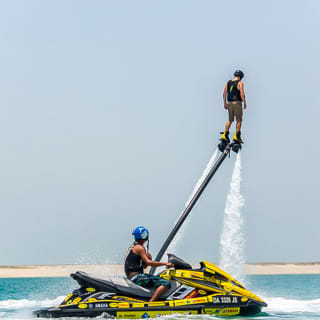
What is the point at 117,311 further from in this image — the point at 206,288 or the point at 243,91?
the point at 243,91

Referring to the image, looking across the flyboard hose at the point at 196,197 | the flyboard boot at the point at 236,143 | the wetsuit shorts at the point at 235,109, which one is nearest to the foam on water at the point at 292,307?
the flyboard hose at the point at 196,197

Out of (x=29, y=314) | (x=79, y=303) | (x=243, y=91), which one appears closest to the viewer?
(x=79, y=303)

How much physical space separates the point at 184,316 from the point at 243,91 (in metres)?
5.94

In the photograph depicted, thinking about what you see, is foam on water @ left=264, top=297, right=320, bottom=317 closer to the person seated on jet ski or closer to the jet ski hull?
the jet ski hull

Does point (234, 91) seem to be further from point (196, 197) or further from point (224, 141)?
point (196, 197)

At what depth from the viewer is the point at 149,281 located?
14570 mm

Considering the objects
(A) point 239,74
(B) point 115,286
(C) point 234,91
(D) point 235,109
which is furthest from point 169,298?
(A) point 239,74

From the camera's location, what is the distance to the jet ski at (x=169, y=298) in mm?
14234

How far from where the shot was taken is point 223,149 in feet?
58.9

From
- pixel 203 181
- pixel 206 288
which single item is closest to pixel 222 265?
pixel 203 181

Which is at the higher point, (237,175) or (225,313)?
(237,175)

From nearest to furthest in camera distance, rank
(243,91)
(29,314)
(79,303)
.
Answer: (79,303), (29,314), (243,91)

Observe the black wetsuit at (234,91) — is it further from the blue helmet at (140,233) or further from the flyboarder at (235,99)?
the blue helmet at (140,233)

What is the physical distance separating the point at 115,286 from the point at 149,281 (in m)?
0.69
